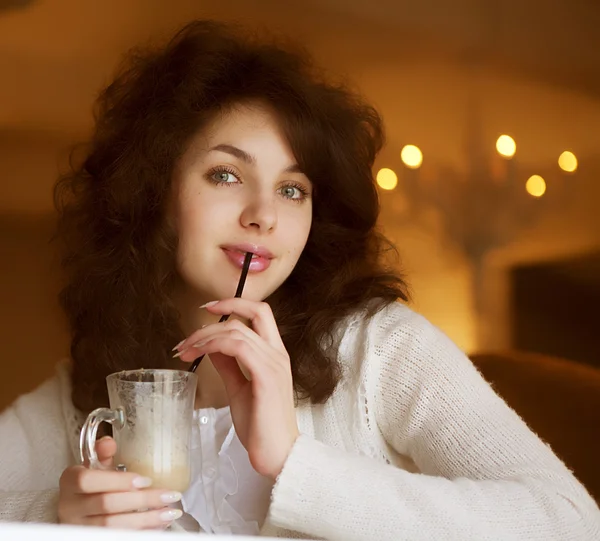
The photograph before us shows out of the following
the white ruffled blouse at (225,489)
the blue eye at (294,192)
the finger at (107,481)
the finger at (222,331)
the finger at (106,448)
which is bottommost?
the white ruffled blouse at (225,489)

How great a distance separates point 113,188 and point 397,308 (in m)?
0.61

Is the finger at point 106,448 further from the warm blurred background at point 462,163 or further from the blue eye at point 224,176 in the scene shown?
the warm blurred background at point 462,163

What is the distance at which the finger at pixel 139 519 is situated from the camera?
3.97 ft

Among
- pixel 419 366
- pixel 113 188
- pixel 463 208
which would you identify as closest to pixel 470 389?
pixel 419 366

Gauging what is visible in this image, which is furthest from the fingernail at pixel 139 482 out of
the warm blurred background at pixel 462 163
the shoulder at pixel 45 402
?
the warm blurred background at pixel 462 163

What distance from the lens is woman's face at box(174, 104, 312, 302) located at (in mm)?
1617

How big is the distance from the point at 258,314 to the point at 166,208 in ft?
1.58

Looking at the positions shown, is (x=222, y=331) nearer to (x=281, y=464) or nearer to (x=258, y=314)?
(x=258, y=314)

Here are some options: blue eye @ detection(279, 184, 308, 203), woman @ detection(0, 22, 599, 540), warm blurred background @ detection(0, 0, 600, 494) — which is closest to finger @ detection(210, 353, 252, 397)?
woman @ detection(0, 22, 599, 540)

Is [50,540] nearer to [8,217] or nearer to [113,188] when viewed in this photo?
[113,188]

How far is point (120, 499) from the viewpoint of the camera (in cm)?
121

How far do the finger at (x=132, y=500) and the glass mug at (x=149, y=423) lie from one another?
3cm

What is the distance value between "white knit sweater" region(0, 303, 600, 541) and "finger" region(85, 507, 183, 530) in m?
0.15

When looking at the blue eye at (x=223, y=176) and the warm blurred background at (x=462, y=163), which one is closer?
the blue eye at (x=223, y=176)
